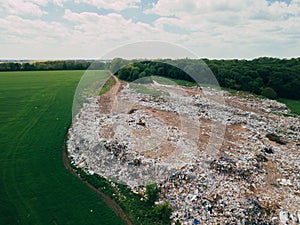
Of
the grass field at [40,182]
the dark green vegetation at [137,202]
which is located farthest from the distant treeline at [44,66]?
the dark green vegetation at [137,202]

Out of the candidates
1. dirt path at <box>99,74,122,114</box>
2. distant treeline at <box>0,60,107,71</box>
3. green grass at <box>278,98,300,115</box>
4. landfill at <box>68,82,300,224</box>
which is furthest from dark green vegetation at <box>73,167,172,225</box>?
distant treeline at <box>0,60,107,71</box>

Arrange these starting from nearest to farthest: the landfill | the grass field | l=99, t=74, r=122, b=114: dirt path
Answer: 1. the grass field
2. the landfill
3. l=99, t=74, r=122, b=114: dirt path

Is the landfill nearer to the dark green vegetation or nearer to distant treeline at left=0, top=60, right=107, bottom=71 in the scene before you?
the dark green vegetation

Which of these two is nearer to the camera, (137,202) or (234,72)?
(137,202)

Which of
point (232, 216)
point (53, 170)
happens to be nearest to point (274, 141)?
point (232, 216)

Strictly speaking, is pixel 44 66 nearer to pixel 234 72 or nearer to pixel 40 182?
pixel 234 72

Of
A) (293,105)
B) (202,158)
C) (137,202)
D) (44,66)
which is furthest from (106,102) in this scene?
(44,66)

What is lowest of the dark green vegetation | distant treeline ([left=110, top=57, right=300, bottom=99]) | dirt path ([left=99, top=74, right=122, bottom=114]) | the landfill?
the dark green vegetation

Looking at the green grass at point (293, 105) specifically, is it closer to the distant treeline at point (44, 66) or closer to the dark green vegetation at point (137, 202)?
the dark green vegetation at point (137, 202)
